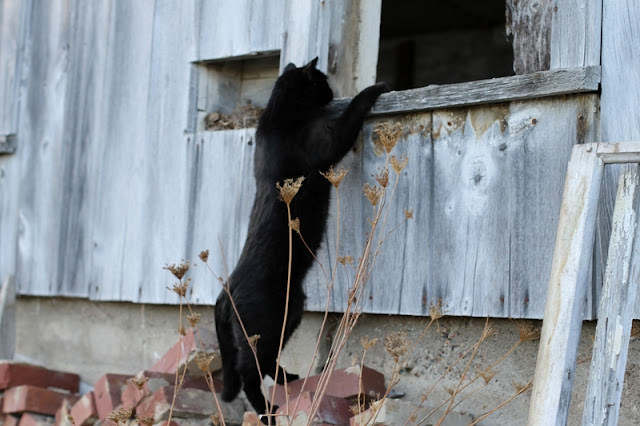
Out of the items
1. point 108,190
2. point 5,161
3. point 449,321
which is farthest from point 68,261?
point 449,321

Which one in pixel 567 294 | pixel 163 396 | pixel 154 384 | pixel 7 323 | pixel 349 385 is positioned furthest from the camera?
pixel 7 323

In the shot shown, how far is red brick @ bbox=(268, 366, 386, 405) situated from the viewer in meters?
3.88

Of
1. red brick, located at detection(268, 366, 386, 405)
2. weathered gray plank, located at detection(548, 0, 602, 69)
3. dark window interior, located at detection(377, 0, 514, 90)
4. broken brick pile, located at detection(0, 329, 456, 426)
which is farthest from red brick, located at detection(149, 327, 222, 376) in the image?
dark window interior, located at detection(377, 0, 514, 90)

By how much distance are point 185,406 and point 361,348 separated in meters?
0.92

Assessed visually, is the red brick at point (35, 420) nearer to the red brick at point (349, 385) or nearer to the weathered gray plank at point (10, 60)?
the red brick at point (349, 385)

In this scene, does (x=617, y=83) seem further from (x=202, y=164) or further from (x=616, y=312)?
(x=202, y=164)

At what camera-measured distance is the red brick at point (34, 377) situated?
17.5 ft

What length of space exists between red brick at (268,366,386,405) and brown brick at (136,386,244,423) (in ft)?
1.47

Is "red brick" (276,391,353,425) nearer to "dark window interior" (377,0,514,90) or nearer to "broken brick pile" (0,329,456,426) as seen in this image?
"broken brick pile" (0,329,456,426)

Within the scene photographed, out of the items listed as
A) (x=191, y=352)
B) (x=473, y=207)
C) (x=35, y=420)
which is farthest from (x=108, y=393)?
(x=473, y=207)

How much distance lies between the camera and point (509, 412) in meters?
3.87

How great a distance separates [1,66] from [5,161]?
71 cm

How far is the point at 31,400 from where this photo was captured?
5211 mm

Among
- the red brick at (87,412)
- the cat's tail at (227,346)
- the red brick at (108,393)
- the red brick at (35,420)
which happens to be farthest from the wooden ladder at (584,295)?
the red brick at (35,420)
